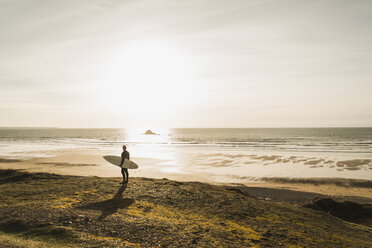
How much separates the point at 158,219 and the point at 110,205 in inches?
108

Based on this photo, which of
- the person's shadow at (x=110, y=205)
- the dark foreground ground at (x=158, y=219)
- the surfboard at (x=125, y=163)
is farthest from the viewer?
the surfboard at (x=125, y=163)

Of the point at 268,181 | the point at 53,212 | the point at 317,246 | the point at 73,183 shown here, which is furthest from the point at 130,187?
the point at 268,181

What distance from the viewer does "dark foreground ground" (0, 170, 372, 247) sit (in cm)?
744

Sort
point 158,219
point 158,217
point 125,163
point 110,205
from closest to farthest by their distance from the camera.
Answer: point 158,219 < point 158,217 < point 110,205 < point 125,163

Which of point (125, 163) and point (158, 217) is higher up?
point (125, 163)

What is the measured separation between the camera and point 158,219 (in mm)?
9266

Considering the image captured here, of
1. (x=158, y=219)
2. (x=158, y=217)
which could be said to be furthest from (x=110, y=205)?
(x=158, y=219)

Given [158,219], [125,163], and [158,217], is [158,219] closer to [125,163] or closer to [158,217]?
[158,217]

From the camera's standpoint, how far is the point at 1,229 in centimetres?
771

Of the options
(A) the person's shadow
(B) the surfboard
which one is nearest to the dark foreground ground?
(A) the person's shadow

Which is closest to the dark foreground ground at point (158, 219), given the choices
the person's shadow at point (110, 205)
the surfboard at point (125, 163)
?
the person's shadow at point (110, 205)

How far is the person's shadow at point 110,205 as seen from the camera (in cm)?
979

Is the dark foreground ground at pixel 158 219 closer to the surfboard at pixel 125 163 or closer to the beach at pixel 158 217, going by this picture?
the beach at pixel 158 217

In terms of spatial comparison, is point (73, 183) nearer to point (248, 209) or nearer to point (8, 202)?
point (8, 202)
